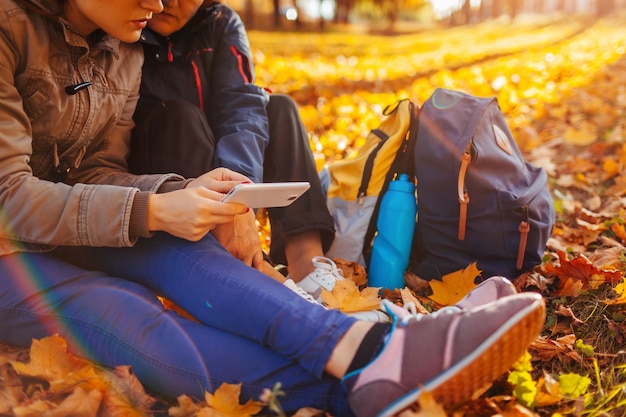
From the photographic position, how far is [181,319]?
1.72m

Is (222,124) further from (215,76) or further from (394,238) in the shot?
(394,238)

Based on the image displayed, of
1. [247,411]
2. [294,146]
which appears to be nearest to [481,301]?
[247,411]

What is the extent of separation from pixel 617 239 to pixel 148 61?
222 centimetres

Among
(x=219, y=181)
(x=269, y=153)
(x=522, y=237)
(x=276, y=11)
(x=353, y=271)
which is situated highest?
(x=276, y=11)

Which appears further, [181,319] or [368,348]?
[181,319]

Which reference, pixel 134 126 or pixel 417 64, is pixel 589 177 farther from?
pixel 417 64

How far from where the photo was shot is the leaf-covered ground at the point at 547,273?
165cm

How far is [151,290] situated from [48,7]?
34.7 inches

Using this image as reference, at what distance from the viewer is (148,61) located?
2.48 meters

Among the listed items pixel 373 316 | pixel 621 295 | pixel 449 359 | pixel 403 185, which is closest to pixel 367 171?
pixel 403 185

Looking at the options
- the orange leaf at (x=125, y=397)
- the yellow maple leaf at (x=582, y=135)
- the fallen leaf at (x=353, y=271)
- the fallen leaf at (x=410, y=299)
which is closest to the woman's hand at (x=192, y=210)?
the orange leaf at (x=125, y=397)

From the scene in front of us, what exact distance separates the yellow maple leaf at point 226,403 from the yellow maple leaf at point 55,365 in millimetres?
341

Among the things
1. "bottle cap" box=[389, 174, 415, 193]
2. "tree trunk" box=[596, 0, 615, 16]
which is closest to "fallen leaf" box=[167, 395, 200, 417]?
"bottle cap" box=[389, 174, 415, 193]

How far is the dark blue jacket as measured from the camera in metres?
2.46
